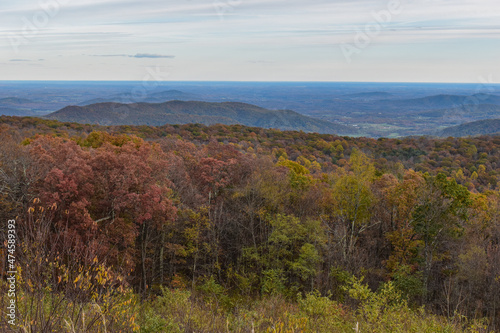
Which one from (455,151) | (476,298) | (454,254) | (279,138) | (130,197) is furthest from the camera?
(279,138)

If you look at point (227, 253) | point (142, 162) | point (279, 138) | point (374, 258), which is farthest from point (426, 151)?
point (142, 162)

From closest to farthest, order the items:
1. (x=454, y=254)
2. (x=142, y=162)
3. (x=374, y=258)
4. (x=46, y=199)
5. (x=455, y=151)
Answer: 1. (x=46, y=199)
2. (x=142, y=162)
3. (x=454, y=254)
4. (x=374, y=258)
5. (x=455, y=151)

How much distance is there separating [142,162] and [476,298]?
22235 mm

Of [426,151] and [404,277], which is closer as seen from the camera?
[404,277]

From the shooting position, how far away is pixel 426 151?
96062 millimetres

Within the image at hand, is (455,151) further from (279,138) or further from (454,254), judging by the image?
(454,254)

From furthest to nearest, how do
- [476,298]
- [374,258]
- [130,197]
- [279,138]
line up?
[279,138] → [374,258] → [476,298] → [130,197]

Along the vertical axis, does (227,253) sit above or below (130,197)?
below

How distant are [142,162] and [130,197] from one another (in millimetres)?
2344

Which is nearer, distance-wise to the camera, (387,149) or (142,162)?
(142,162)

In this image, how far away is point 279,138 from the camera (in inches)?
4198

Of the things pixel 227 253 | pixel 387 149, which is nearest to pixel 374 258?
pixel 227 253

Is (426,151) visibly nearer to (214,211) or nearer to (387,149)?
(387,149)

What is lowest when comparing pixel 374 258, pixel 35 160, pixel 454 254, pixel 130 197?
pixel 374 258
